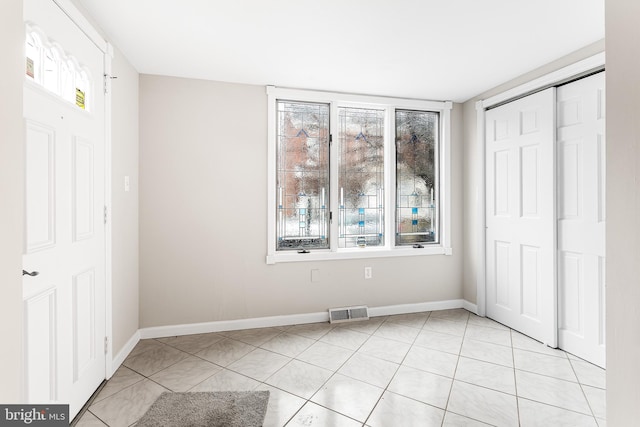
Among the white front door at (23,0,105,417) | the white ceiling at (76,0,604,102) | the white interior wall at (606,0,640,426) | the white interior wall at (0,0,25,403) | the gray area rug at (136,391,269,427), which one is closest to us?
the white interior wall at (0,0,25,403)

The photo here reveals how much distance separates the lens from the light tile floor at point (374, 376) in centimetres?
193

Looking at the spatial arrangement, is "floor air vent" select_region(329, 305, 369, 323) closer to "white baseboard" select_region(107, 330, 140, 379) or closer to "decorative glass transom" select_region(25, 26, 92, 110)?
"white baseboard" select_region(107, 330, 140, 379)

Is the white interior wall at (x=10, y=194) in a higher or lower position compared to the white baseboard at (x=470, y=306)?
higher

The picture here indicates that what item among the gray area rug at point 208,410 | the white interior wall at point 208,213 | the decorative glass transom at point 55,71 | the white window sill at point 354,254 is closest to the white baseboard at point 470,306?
the white window sill at point 354,254

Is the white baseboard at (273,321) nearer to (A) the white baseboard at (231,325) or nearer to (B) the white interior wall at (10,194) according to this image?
(A) the white baseboard at (231,325)

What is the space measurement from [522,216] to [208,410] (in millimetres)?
3086

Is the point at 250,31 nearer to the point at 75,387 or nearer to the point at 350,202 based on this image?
the point at 350,202

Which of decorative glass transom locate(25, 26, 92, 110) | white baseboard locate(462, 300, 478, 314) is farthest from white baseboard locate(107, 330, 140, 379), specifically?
white baseboard locate(462, 300, 478, 314)

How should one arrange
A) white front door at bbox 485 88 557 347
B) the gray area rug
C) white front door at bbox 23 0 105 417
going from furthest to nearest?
white front door at bbox 485 88 557 347, the gray area rug, white front door at bbox 23 0 105 417

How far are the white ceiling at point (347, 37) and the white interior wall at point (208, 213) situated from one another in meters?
0.27

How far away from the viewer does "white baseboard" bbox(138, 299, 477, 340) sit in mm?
3051

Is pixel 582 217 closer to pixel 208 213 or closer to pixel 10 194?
pixel 208 213

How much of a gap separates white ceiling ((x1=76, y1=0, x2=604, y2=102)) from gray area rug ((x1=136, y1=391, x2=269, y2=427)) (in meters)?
2.44

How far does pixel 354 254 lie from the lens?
140 inches
